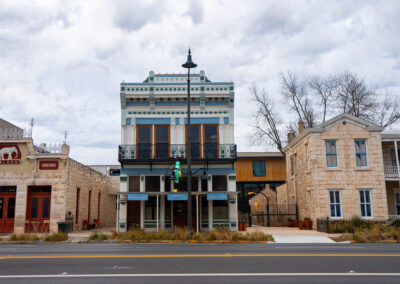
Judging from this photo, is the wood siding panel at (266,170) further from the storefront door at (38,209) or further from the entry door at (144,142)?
the storefront door at (38,209)

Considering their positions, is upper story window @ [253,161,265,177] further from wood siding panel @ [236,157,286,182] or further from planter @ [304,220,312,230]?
planter @ [304,220,312,230]

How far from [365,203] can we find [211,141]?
33.9 feet

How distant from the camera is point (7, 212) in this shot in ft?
72.8

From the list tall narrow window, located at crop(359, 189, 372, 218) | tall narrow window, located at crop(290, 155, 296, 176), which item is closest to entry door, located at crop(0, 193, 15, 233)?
tall narrow window, located at crop(290, 155, 296, 176)

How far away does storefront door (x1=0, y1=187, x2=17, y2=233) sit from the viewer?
21.9 metres

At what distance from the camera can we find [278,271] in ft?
28.1

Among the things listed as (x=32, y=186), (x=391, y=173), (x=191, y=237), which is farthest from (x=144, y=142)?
(x=391, y=173)

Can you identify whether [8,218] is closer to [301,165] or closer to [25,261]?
[25,261]

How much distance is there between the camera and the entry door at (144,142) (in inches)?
896

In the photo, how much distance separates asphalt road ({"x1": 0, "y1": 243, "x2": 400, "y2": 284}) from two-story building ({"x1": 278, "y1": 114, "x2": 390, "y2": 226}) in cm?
1167

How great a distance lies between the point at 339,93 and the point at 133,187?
24.0 m

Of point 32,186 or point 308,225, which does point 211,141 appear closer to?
point 308,225

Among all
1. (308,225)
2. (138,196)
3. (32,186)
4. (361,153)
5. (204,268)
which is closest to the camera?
(204,268)

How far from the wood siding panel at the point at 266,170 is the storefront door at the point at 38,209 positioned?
63.6 feet
